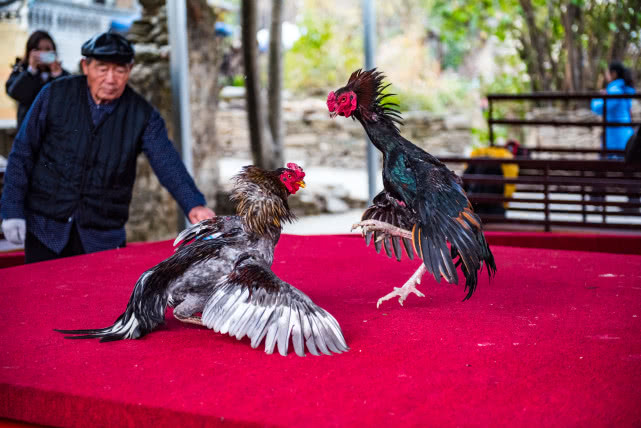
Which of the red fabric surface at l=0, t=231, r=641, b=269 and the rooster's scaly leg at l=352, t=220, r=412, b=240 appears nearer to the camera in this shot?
the rooster's scaly leg at l=352, t=220, r=412, b=240

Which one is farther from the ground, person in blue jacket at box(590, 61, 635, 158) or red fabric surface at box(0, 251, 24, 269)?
person in blue jacket at box(590, 61, 635, 158)

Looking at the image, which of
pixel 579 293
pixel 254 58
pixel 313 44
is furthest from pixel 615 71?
pixel 313 44

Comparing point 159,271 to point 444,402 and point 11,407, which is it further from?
point 444,402

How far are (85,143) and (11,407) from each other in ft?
5.22

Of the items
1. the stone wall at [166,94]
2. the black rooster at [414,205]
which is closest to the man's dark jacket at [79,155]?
the black rooster at [414,205]

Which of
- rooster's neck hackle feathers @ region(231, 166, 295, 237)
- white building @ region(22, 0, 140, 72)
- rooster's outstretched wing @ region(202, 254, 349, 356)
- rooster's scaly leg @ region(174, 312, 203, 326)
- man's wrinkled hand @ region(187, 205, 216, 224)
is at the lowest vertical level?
rooster's scaly leg @ region(174, 312, 203, 326)

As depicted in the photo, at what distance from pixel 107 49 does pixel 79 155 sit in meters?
0.44

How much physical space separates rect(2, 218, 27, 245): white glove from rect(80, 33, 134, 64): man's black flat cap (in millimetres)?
666

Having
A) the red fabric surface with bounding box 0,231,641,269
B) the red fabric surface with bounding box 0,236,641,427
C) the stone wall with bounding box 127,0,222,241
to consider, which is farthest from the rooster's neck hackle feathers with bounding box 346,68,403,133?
the stone wall with bounding box 127,0,222,241

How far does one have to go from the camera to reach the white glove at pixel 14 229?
109 inches

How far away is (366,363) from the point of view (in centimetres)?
166

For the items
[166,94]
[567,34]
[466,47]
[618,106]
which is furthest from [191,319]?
[466,47]

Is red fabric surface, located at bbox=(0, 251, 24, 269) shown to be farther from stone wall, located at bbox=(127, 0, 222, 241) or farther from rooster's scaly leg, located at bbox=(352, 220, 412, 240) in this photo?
stone wall, located at bbox=(127, 0, 222, 241)

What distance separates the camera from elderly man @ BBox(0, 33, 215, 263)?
114 inches
